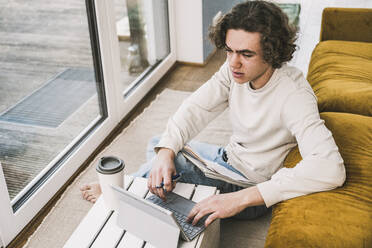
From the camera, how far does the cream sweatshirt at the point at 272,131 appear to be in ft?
3.96

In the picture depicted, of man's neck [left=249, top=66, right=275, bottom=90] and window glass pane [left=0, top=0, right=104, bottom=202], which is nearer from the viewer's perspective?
man's neck [left=249, top=66, right=275, bottom=90]

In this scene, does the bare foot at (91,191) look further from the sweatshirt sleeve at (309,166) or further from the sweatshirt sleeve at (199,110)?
the sweatshirt sleeve at (309,166)

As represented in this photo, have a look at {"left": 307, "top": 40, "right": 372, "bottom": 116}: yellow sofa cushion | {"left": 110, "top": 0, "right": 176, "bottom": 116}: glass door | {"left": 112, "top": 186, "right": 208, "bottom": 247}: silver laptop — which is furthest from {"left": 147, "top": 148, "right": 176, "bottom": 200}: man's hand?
{"left": 110, "top": 0, "right": 176, "bottom": 116}: glass door

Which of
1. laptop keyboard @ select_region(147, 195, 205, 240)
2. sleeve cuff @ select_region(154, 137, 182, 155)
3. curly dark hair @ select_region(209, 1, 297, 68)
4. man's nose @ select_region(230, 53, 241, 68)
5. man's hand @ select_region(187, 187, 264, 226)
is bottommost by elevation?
laptop keyboard @ select_region(147, 195, 205, 240)

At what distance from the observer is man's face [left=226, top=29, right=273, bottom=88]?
1.32m

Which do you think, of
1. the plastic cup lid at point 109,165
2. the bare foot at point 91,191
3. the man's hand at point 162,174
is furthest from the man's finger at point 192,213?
the bare foot at point 91,191

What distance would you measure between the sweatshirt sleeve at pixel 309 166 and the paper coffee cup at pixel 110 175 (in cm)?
44

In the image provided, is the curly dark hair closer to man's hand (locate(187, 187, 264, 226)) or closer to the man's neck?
the man's neck

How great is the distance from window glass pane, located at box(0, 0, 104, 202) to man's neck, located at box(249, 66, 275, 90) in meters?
1.02

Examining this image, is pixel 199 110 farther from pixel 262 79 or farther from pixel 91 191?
pixel 91 191

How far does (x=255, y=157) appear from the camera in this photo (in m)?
1.55

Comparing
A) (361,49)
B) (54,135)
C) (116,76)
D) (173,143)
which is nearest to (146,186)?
(173,143)

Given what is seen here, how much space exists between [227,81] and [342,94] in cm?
61

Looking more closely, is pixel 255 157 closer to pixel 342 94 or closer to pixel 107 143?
pixel 342 94
